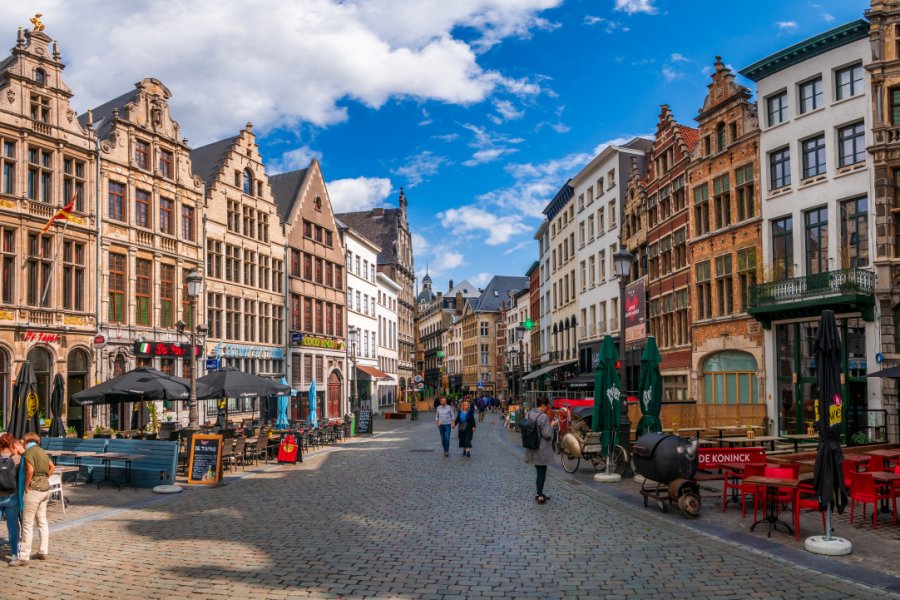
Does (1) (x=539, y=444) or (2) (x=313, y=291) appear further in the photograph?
(2) (x=313, y=291)

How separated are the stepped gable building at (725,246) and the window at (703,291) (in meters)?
0.05

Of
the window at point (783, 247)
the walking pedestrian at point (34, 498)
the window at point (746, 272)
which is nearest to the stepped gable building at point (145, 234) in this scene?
the walking pedestrian at point (34, 498)

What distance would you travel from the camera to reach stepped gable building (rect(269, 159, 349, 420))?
48.7 meters

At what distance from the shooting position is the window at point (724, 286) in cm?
3369

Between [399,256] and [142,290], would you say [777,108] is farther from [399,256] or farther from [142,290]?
[399,256]

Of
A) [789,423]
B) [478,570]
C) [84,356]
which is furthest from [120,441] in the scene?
[789,423]

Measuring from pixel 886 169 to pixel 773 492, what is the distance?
60.7 ft

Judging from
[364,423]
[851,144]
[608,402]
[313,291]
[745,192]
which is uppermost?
[851,144]

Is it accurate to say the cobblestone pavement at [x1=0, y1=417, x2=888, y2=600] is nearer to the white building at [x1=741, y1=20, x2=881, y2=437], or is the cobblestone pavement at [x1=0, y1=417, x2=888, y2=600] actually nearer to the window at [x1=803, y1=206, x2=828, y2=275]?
the white building at [x1=741, y1=20, x2=881, y2=437]

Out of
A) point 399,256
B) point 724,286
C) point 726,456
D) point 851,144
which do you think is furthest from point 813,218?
point 399,256

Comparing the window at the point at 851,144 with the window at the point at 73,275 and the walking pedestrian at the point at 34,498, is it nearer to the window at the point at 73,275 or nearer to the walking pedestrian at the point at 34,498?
the walking pedestrian at the point at 34,498

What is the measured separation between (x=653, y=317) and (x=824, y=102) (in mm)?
16442

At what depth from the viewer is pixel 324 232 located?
53969 mm

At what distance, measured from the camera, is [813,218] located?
28.9 metres
